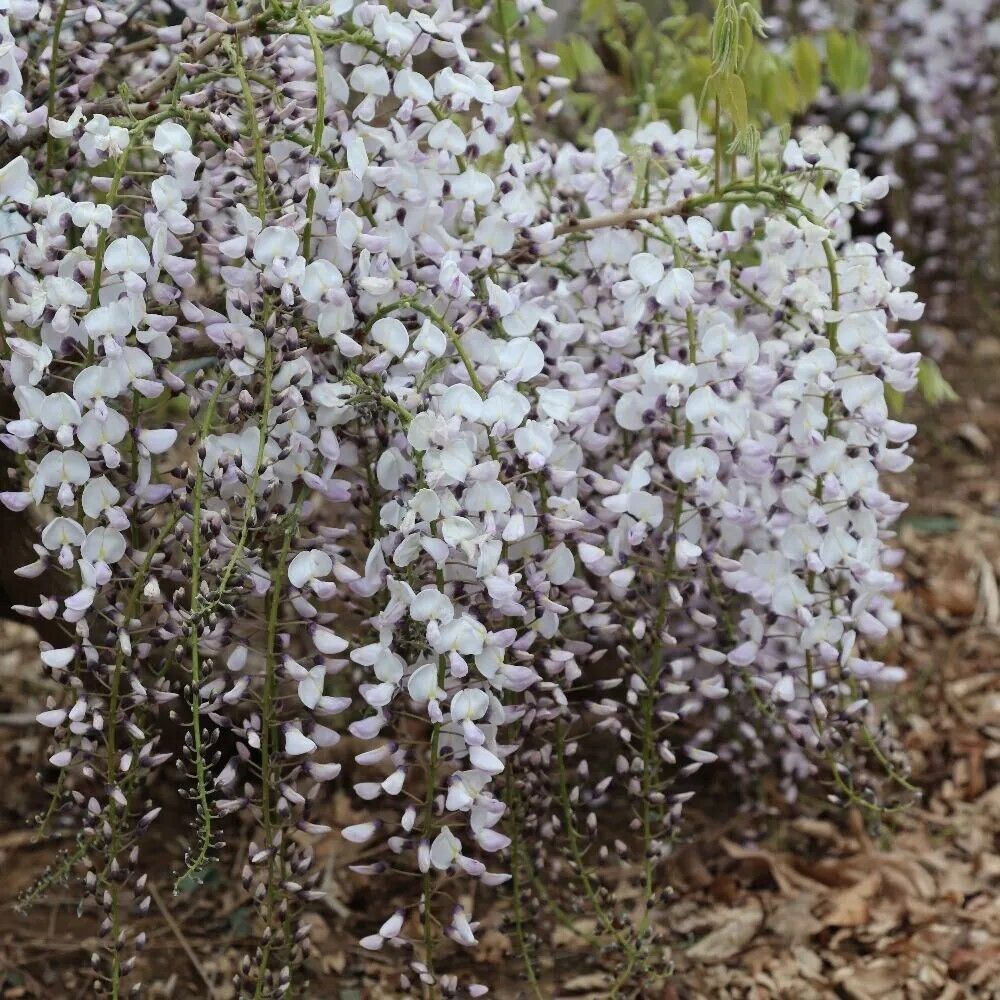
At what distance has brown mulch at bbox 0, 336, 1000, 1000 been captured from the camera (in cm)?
230

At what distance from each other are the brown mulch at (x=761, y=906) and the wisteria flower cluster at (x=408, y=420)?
430mm

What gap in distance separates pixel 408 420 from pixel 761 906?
4.48ft

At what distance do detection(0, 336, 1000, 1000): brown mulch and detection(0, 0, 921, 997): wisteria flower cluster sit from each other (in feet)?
1.41

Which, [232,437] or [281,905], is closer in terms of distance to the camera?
[232,437]

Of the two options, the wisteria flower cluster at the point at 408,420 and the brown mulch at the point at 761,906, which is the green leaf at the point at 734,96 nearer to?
the wisteria flower cluster at the point at 408,420

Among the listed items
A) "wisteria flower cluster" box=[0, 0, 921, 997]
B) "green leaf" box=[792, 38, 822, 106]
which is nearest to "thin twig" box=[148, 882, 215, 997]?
"wisteria flower cluster" box=[0, 0, 921, 997]

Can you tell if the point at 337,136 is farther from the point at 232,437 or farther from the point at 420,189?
the point at 232,437

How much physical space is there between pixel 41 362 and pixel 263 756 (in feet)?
1.86

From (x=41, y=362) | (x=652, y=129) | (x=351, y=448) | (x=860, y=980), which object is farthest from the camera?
(x=860, y=980)

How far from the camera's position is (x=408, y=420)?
64.9 inches

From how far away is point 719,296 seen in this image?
78.0 inches

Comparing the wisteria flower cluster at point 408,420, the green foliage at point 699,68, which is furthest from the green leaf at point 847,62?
the wisteria flower cluster at point 408,420

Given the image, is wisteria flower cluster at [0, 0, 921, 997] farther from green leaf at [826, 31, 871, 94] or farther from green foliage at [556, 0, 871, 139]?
green leaf at [826, 31, 871, 94]

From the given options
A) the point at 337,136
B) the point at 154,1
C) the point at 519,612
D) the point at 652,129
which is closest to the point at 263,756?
the point at 519,612
